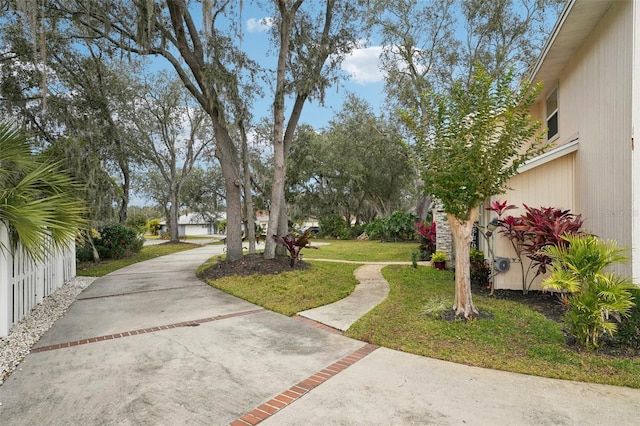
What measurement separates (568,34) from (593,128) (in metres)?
1.71

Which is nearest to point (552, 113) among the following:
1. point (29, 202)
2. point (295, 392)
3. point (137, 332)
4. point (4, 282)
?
point (295, 392)

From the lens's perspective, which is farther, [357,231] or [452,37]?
[357,231]

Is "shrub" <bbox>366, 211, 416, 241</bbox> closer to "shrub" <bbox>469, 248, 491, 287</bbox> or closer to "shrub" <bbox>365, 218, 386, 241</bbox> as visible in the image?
"shrub" <bbox>365, 218, 386, 241</bbox>

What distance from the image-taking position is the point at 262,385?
133 inches

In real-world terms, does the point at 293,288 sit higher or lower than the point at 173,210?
lower

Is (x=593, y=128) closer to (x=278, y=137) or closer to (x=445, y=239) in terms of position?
(x=445, y=239)

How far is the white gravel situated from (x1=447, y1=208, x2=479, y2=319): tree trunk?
17.9 feet

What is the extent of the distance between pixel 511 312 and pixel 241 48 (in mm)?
9411

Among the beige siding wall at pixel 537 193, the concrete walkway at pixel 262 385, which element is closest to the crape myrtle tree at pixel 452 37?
the beige siding wall at pixel 537 193

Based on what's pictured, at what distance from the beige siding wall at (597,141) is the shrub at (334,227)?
62.9 feet

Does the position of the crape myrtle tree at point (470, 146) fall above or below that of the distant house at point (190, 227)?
above

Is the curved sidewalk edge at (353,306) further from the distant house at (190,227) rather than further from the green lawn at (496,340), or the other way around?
the distant house at (190,227)

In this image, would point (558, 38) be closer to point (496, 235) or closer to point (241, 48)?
point (496, 235)

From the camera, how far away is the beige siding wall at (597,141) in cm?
501
